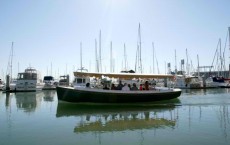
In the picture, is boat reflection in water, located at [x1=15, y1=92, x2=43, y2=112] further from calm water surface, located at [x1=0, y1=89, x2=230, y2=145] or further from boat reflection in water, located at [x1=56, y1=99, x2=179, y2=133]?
calm water surface, located at [x1=0, y1=89, x2=230, y2=145]

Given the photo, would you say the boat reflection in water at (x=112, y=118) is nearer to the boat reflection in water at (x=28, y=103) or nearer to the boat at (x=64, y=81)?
the boat reflection in water at (x=28, y=103)

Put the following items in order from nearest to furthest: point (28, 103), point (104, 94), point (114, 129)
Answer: point (114, 129), point (104, 94), point (28, 103)

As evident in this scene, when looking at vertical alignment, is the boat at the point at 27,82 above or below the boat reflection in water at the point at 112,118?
above

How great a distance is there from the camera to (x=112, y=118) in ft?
61.0

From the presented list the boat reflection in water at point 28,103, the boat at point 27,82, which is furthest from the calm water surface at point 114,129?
the boat at point 27,82

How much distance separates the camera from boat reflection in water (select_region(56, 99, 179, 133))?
15452 millimetres

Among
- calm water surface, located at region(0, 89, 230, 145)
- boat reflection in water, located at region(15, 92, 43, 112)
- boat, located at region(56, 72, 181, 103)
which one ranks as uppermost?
boat, located at region(56, 72, 181, 103)

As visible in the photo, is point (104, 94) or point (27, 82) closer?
point (104, 94)

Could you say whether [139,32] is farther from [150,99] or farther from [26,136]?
[26,136]

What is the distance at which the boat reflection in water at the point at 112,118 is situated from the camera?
15452mm

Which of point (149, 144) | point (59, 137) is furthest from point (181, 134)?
point (59, 137)

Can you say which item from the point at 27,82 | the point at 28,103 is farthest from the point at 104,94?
the point at 27,82

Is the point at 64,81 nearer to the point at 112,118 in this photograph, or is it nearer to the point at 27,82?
the point at 27,82

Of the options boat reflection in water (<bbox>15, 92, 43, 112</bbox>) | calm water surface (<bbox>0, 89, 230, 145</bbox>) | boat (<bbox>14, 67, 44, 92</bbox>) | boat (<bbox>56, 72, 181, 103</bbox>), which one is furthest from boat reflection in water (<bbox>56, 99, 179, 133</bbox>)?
boat (<bbox>14, 67, 44, 92</bbox>)
